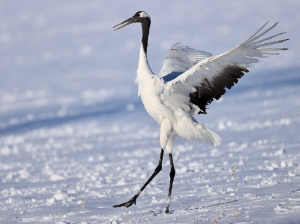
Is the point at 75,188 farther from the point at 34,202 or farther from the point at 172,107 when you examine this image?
the point at 172,107

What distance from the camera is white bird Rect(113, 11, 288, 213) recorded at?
17.2 ft

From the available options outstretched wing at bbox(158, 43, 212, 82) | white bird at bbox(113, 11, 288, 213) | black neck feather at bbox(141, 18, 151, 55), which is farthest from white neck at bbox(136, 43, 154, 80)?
outstretched wing at bbox(158, 43, 212, 82)

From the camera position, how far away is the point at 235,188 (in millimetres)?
6688

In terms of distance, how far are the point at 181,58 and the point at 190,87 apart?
2165 millimetres

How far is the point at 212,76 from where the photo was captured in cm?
555

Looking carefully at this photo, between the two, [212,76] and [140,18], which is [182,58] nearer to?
[140,18]

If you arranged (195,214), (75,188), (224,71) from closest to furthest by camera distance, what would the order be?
(195,214) < (224,71) < (75,188)

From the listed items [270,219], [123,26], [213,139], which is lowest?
[270,219]

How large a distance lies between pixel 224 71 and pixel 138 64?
162 cm

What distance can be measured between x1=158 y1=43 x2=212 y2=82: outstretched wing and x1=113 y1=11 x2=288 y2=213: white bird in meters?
1.14

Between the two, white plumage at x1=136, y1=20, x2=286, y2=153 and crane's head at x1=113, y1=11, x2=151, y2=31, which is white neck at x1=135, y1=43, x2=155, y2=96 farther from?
crane's head at x1=113, y1=11, x2=151, y2=31

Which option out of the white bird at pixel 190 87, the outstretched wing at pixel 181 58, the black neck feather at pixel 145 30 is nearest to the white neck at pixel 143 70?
the white bird at pixel 190 87

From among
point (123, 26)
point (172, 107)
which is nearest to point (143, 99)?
point (172, 107)

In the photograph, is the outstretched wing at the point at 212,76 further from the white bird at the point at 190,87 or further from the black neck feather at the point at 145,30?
the black neck feather at the point at 145,30
